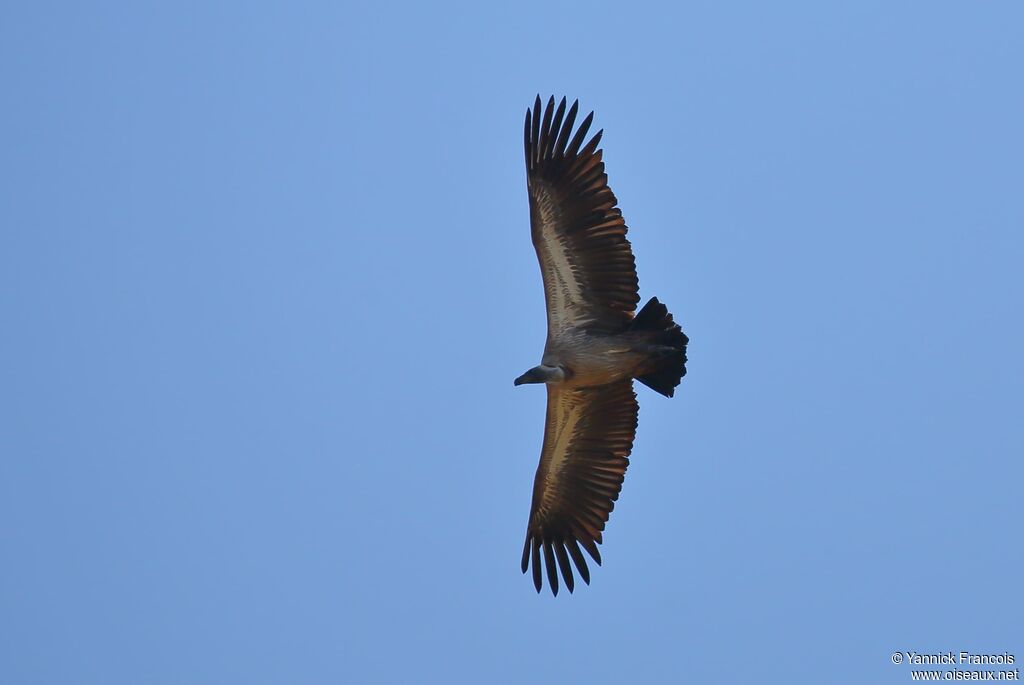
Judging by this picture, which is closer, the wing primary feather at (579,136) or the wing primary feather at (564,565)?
the wing primary feather at (579,136)

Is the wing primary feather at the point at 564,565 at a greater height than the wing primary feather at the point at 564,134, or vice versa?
the wing primary feather at the point at 564,134

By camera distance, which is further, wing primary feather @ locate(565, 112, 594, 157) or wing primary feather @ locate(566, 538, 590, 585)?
wing primary feather @ locate(566, 538, 590, 585)

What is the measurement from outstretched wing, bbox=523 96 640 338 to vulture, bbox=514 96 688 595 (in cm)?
1

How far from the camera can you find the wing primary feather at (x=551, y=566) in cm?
1465

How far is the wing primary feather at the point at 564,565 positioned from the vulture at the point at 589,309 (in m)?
0.99

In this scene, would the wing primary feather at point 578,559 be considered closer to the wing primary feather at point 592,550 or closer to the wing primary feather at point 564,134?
the wing primary feather at point 592,550

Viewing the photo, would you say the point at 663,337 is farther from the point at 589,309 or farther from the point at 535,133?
the point at 535,133

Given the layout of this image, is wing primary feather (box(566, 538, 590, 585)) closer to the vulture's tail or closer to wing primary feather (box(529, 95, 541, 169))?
the vulture's tail

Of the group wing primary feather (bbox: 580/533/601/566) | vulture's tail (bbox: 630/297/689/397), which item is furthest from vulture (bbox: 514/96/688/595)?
wing primary feather (bbox: 580/533/601/566)

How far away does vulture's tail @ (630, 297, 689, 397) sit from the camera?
523 inches

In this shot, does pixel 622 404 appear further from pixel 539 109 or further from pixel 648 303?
pixel 539 109

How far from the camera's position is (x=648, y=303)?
13297mm

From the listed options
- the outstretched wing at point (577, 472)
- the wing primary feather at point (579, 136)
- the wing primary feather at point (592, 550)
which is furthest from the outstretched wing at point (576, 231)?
the wing primary feather at point (592, 550)

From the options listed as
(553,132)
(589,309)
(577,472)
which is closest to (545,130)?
(553,132)
